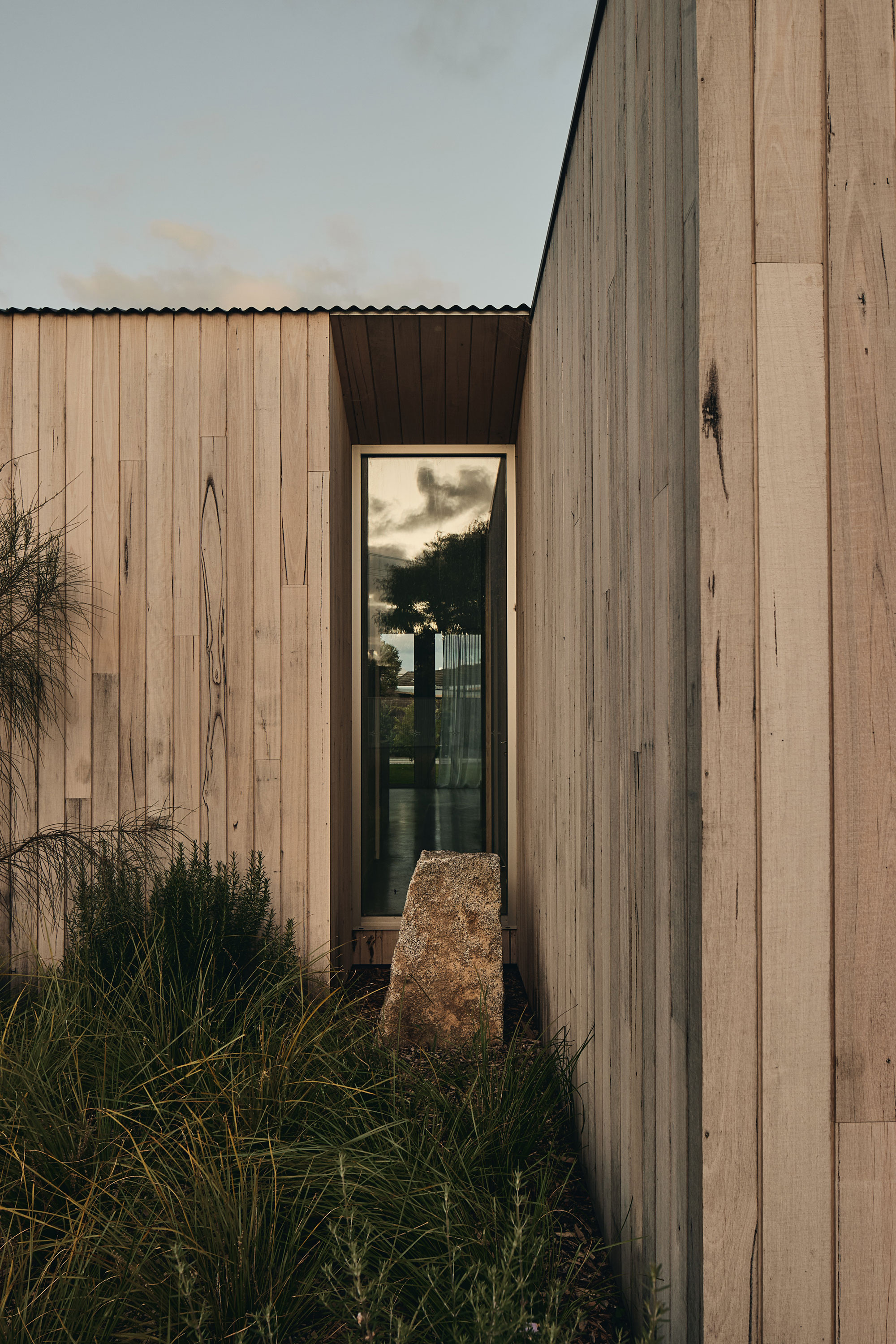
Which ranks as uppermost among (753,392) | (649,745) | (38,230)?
(38,230)

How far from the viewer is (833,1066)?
2.89 ft

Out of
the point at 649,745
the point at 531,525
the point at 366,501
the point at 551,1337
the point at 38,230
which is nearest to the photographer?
the point at 551,1337

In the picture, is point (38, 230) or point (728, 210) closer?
point (728, 210)

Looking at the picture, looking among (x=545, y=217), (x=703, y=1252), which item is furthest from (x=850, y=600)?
(x=545, y=217)

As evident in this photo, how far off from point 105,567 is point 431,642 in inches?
69.0

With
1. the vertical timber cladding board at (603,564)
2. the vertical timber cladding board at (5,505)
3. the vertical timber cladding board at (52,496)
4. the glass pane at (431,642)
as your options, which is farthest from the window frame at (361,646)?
the vertical timber cladding board at (603,564)

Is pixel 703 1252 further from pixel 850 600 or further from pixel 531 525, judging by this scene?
pixel 531 525

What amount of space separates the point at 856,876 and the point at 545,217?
3249 mm

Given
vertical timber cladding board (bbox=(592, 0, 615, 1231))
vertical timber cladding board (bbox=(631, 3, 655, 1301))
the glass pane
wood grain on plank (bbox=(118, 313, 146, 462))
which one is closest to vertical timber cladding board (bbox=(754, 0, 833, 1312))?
vertical timber cladding board (bbox=(631, 3, 655, 1301))

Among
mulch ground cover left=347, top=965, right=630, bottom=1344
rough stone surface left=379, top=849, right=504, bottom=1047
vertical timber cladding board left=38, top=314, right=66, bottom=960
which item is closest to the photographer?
mulch ground cover left=347, top=965, right=630, bottom=1344

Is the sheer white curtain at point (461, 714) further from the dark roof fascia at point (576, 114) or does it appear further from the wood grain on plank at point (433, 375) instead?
the dark roof fascia at point (576, 114)

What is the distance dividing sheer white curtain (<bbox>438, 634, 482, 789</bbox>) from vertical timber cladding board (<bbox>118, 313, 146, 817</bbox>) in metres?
1.68

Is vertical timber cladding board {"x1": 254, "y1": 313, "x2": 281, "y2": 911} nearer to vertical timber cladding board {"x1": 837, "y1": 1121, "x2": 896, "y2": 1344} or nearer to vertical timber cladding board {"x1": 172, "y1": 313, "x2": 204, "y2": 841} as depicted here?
vertical timber cladding board {"x1": 172, "y1": 313, "x2": 204, "y2": 841}

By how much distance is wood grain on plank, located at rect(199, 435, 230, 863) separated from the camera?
2846 millimetres
